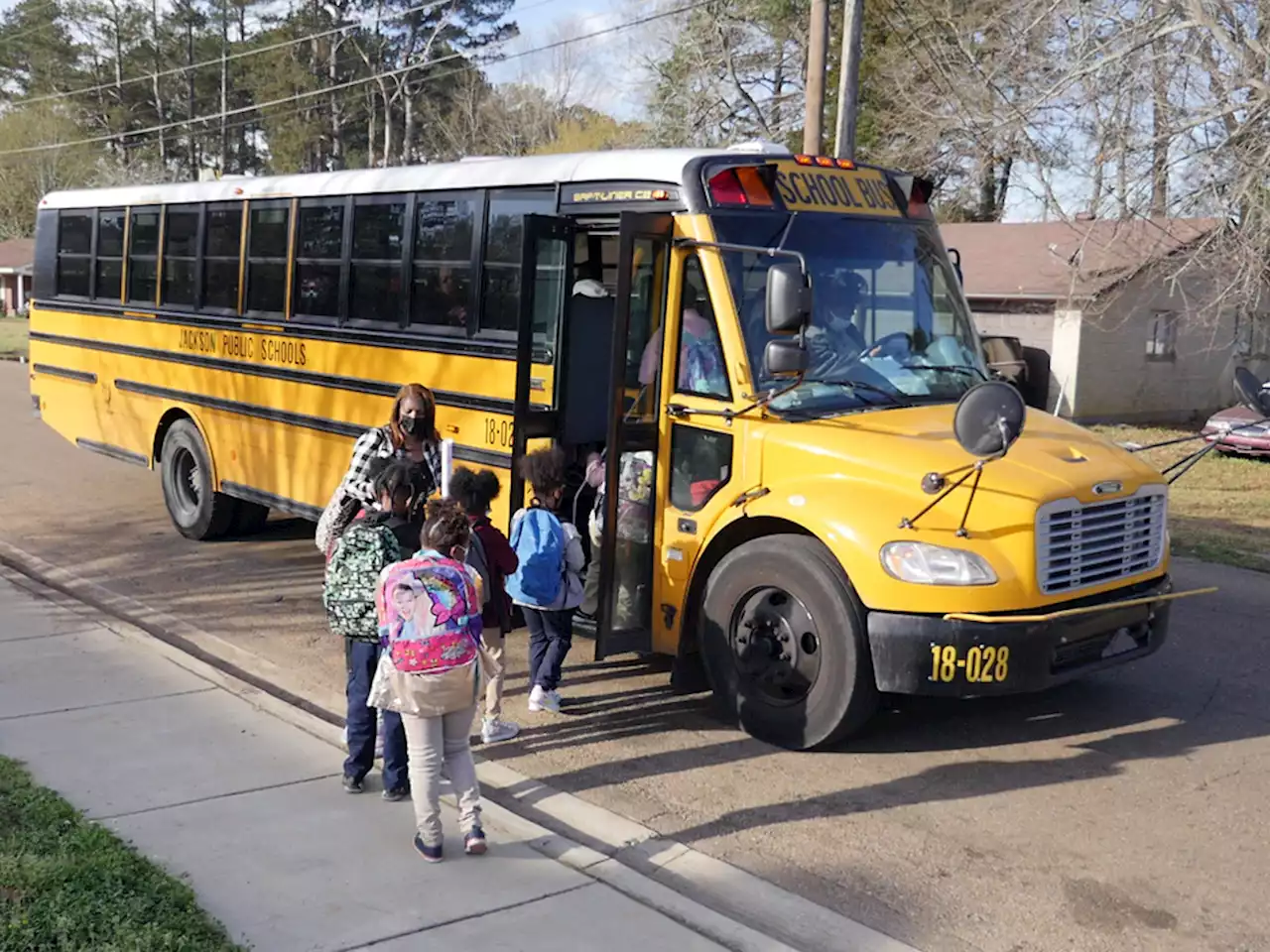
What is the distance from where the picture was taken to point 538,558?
6.36 m

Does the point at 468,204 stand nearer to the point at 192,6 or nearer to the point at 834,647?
the point at 834,647

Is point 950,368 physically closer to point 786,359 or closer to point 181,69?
point 786,359

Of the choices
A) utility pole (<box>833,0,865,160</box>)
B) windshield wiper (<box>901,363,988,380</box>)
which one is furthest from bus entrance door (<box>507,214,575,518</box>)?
utility pole (<box>833,0,865,160</box>)

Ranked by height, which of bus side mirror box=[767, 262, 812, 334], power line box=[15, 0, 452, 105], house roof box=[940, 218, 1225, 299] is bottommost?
bus side mirror box=[767, 262, 812, 334]

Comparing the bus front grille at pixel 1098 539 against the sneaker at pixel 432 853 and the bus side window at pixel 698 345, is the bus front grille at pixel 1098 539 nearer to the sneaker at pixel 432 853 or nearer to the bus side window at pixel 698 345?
the bus side window at pixel 698 345

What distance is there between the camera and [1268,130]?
16.7 meters

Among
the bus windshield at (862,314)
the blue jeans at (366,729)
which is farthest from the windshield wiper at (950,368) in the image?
the blue jeans at (366,729)

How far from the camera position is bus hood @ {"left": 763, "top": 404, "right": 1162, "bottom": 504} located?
5715 millimetres

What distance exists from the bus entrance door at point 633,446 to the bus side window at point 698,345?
131mm

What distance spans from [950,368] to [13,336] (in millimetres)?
46587

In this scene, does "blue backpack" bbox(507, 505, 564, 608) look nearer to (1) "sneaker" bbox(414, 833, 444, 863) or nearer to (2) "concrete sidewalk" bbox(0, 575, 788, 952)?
(2) "concrete sidewalk" bbox(0, 575, 788, 952)

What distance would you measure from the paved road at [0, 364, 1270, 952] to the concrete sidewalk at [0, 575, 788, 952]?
588 mm

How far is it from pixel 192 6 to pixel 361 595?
2386 inches

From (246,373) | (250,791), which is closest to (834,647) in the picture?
(250,791)
